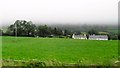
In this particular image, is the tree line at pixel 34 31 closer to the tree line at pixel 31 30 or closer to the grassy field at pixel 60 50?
the tree line at pixel 31 30

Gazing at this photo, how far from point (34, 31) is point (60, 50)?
622mm

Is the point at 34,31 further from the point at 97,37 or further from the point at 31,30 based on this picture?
the point at 97,37

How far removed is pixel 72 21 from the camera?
3.88 m

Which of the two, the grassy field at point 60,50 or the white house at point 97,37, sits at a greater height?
the white house at point 97,37

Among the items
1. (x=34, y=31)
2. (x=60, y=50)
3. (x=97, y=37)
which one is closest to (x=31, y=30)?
(x=34, y=31)

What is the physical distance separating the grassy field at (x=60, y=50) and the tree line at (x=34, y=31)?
107 mm

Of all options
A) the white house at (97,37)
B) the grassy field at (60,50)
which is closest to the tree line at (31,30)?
the grassy field at (60,50)

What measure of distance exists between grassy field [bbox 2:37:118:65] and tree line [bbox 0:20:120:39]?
4.2 inches

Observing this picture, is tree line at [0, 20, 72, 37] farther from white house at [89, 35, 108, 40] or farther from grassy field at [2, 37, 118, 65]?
white house at [89, 35, 108, 40]

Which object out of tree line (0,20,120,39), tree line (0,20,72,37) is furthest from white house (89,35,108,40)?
tree line (0,20,72,37)

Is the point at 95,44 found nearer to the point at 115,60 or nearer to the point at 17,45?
the point at 115,60

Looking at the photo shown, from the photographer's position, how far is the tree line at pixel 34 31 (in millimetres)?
3975

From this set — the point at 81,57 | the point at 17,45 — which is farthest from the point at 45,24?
the point at 81,57

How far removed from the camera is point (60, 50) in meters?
3.88
